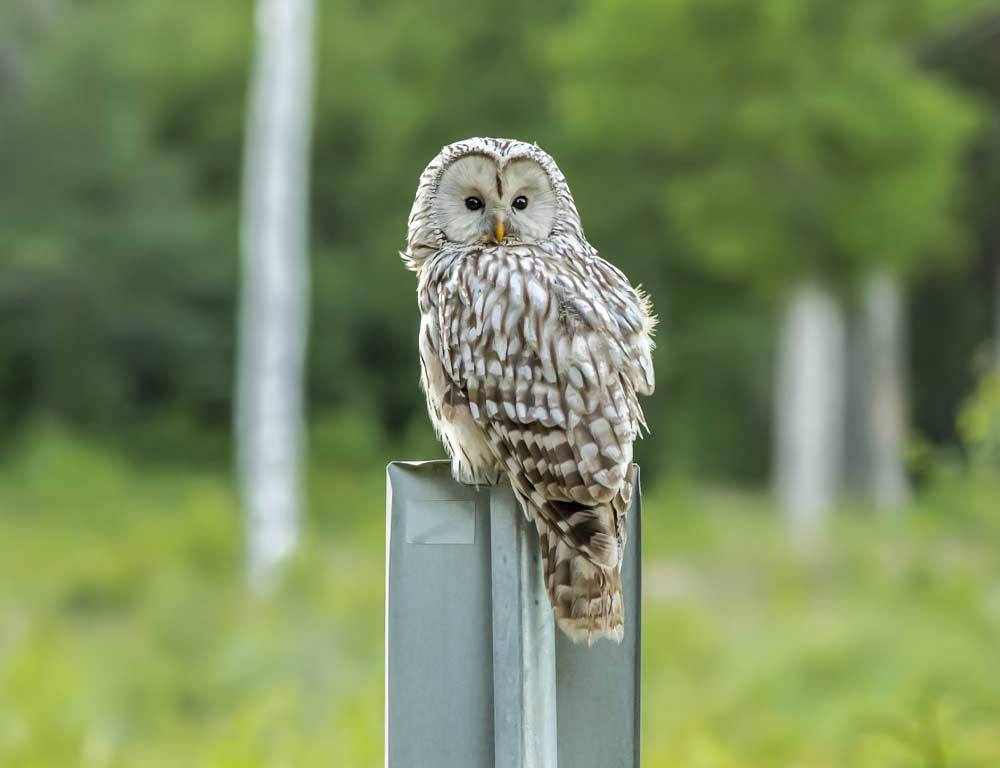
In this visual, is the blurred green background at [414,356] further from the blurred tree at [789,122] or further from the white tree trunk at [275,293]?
the white tree trunk at [275,293]

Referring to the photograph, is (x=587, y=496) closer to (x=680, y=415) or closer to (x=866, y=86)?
(x=866, y=86)

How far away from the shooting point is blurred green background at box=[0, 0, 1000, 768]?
22.1ft

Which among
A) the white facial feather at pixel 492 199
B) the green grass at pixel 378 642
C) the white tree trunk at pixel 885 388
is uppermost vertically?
the white tree trunk at pixel 885 388

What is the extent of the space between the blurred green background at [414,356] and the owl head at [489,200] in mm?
1492

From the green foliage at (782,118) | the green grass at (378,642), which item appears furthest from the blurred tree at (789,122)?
the green grass at (378,642)

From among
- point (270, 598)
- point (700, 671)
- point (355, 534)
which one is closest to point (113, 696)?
point (270, 598)

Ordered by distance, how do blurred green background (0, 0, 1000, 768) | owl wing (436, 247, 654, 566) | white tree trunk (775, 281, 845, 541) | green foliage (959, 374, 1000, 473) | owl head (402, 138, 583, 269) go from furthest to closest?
→ white tree trunk (775, 281, 845, 541), blurred green background (0, 0, 1000, 768), green foliage (959, 374, 1000, 473), owl head (402, 138, 583, 269), owl wing (436, 247, 654, 566)

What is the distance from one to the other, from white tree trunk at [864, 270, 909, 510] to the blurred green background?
440 millimetres

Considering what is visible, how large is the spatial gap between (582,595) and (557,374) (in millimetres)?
410

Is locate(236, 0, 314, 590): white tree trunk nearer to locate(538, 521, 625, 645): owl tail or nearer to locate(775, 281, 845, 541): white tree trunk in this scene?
locate(775, 281, 845, 541): white tree trunk

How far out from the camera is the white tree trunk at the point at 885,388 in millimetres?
15430

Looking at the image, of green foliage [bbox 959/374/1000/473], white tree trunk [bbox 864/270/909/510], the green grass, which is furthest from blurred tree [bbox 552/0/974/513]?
green foliage [bbox 959/374/1000/473]

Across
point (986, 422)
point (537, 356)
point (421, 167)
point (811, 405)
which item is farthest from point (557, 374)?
point (421, 167)

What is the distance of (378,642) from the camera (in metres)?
8.46
